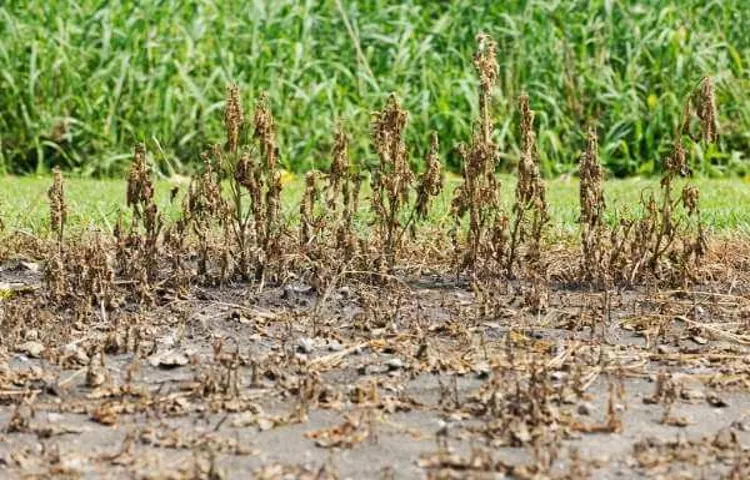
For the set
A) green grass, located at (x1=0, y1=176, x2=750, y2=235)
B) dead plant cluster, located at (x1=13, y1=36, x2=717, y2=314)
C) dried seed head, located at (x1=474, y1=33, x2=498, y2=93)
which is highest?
dried seed head, located at (x1=474, y1=33, x2=498, y2=93)

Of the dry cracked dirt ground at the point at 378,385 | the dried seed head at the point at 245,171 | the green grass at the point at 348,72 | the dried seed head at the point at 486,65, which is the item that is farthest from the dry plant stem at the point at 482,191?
the green grass at the point at 348,72

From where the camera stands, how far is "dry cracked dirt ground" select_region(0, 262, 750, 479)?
4176mm

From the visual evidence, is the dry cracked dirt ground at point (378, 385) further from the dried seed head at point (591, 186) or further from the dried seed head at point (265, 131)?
the dried seed head at point (265, 131)

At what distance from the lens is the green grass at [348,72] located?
10406mm

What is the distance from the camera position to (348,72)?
424 inches

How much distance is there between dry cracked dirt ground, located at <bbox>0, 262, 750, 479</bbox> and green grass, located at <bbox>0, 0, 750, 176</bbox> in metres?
4.49

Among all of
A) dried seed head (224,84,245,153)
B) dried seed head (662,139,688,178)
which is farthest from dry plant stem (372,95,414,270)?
dried seed head (662,139,688,178)

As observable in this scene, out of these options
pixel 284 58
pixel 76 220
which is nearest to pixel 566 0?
pixel 284 58

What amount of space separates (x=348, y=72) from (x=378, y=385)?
20.4 feet

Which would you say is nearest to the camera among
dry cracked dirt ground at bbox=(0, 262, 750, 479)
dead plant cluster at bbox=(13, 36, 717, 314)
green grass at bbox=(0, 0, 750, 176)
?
dry cracked dirt ground at bbox=(0, 262, 750, 479)

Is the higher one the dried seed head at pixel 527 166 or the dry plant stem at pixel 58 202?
the dried seed head at pixel 527 166

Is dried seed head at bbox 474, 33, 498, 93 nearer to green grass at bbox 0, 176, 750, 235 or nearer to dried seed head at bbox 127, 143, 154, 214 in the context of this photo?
green grass at bbox 0, 176, 750, 235

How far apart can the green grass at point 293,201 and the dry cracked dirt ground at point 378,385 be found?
1053 mm

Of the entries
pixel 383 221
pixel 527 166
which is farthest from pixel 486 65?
pixel 383 221
